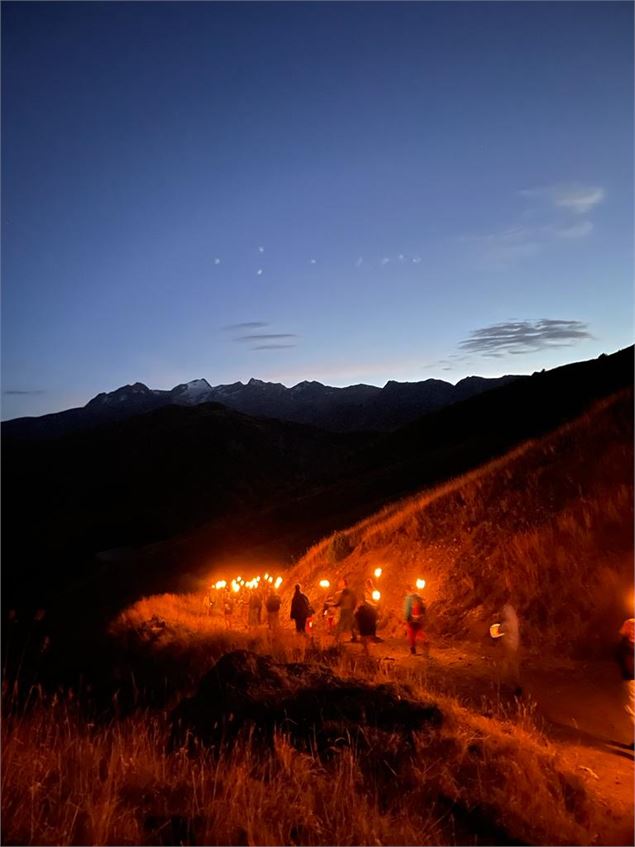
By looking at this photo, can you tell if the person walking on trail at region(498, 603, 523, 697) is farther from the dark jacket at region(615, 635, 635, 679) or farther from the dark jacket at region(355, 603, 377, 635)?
the dark jacket at region(355, 603, 377, 635)

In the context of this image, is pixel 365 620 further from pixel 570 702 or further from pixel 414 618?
pixel 570 702

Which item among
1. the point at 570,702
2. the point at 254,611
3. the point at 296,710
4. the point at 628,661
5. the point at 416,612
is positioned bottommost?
the point at 254,611

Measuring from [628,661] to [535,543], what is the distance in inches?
223

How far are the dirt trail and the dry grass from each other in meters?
0.58

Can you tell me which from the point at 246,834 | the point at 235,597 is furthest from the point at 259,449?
the point at 246,834

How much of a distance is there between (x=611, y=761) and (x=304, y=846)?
161 inches

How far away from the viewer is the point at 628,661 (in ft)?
23.2

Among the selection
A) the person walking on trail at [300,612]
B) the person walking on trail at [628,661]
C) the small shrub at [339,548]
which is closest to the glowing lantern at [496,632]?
the person walking on trail at [628,661]

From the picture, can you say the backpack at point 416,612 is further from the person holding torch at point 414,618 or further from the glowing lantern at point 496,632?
the glowing lantern at point 496,632

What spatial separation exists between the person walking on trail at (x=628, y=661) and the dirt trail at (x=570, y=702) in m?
0.39

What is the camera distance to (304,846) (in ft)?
12.4

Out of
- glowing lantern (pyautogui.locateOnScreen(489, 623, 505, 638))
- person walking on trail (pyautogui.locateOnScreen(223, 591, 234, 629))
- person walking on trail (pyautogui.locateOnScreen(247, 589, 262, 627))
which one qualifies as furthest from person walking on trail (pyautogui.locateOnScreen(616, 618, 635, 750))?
person walking on trail (pyautogui.locateOnScreen(223, 591, 234, 629))

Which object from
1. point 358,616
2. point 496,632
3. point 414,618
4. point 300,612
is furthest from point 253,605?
point 496,632

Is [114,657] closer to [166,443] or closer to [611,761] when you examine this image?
[611,761]
